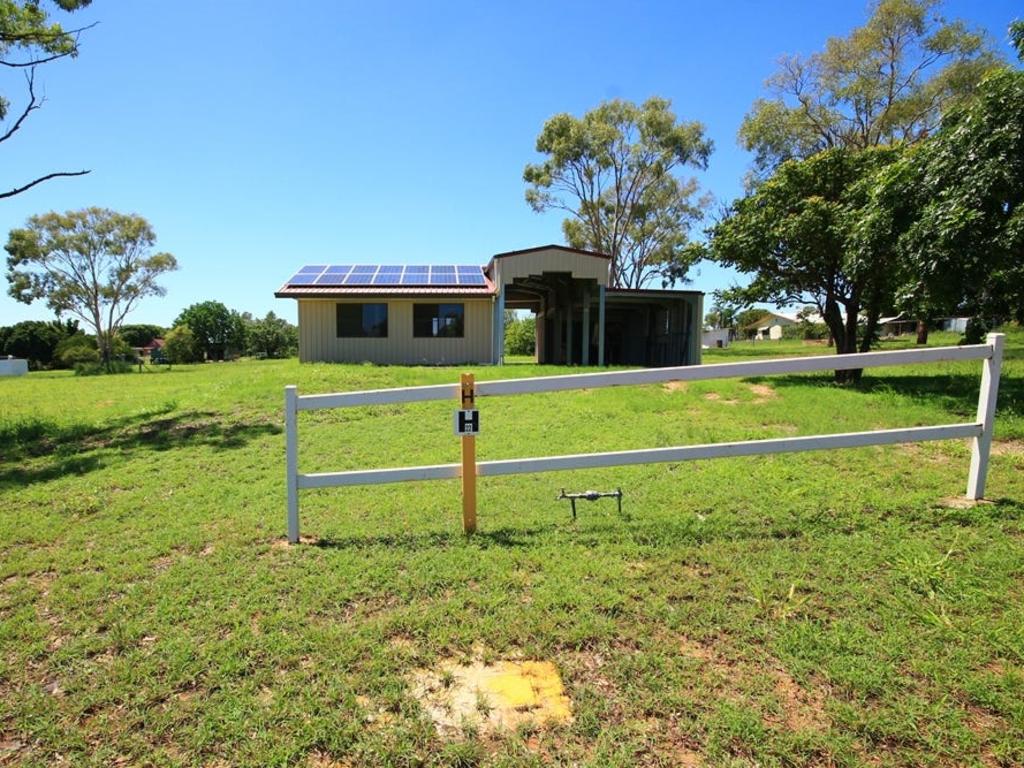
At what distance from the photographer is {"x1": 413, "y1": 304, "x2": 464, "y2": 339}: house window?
18.2 m

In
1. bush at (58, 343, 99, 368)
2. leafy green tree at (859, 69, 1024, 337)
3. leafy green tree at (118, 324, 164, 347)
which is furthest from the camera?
leafy green tree at (118, 324, 164, 347)

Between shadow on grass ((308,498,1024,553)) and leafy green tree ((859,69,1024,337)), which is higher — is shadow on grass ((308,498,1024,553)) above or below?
below

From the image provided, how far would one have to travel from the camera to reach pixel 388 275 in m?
19.3

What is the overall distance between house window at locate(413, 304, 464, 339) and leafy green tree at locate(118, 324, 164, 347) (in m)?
66.7

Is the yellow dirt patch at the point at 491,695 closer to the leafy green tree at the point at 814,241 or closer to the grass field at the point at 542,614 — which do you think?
the grass field at the point at 542,614

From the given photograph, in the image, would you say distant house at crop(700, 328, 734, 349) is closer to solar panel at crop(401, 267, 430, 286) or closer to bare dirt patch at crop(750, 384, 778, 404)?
solar panel at crop(401, 267, 430, 286)

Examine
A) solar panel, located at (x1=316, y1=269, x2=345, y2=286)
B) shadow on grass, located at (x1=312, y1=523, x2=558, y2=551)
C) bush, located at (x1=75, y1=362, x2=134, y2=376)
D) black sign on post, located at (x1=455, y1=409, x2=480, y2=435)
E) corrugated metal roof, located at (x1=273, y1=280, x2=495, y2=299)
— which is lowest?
shadow on grass, located at (x1=312, y1=523, x2=558, y2=551)

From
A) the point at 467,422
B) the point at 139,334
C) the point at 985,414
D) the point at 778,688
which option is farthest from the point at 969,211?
the point at 139,334

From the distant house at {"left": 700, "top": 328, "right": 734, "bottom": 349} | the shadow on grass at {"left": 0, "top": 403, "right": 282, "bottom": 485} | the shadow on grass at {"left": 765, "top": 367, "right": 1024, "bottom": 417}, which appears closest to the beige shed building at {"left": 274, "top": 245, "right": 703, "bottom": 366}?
the shadow on grass at {"left": 765, "top": 367, "right": 1024, "bottom": 417}

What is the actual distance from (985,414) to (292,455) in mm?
4960

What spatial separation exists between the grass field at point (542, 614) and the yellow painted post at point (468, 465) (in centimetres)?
15

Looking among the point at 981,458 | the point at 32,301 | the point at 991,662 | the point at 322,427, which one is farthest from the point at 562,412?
the point at 32,301

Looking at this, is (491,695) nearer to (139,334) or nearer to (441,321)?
(441,321)

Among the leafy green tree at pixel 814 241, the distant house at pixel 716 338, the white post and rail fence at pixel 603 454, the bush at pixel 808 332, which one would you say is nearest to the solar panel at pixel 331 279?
the leafy green tree at pixel 814 241
